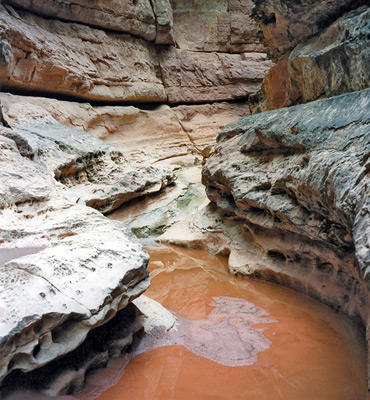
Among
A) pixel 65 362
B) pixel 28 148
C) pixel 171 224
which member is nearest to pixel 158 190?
pixel 171 224

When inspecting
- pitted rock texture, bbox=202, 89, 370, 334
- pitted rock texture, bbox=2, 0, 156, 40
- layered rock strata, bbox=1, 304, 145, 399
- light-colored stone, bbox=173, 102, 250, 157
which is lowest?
layered rock strata, bbox=1, 304, 145, 399

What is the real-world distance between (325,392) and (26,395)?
5.42 feet

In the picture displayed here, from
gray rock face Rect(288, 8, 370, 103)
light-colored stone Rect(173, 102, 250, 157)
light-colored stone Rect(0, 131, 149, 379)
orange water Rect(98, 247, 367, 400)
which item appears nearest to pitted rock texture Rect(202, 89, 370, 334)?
orange water Rect(98, 247, 367, 400)

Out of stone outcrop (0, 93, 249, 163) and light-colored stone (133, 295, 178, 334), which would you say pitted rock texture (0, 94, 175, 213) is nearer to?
stone outcrop (0, 93, 249, 163)

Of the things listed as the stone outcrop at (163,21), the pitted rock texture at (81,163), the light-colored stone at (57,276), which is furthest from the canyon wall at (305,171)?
the stone outcrop at (163,21)

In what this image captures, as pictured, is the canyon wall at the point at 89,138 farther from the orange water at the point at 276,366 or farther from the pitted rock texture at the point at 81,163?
the orange water at the point at 276,366

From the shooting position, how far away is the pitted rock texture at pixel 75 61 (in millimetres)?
6305

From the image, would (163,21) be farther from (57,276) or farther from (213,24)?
(57,276)

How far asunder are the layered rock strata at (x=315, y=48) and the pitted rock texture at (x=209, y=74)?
460 cm

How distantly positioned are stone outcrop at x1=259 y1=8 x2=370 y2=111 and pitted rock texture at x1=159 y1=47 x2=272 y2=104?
5.31 meters

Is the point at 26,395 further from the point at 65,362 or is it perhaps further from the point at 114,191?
the point at 114,191

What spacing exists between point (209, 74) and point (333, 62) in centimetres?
694

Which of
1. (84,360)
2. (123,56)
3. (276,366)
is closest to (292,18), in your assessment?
(276,366)

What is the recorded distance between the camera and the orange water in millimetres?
2014
